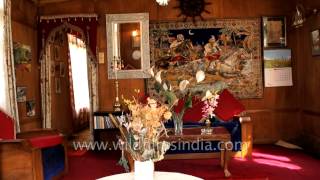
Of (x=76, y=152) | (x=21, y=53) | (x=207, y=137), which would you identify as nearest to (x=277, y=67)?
(x=207, y=137)

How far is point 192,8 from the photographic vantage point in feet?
23.6

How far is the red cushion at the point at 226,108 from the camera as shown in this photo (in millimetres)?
5953

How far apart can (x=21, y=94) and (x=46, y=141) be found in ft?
5.95

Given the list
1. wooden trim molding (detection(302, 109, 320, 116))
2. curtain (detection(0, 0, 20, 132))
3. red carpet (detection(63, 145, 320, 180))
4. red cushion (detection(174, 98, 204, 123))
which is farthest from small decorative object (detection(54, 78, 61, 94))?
wooden trim molding (detection(302, 109, 320, 116))

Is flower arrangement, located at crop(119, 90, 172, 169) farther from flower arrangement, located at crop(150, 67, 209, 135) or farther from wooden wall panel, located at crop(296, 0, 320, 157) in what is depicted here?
wooden wall panel, located at crop(296, 0, 320, 157)

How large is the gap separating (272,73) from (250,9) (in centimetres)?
127

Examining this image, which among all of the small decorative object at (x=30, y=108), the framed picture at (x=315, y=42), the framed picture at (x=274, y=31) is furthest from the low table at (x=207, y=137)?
the framed picture at (x=274, y=31)

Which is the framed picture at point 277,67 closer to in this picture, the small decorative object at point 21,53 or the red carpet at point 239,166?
the red carpet at point 239,166

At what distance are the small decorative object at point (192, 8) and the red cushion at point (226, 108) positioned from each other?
176cm

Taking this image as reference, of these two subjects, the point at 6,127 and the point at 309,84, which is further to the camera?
the point at 309,84

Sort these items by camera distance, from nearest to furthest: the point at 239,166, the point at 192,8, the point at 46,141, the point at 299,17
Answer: the point at 46,141, the point at 239,166, the point at 299,17, the point at 192,8

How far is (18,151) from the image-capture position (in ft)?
13.1

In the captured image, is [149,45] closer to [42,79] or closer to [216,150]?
[42,79]

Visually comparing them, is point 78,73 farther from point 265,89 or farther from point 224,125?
point 224,125
